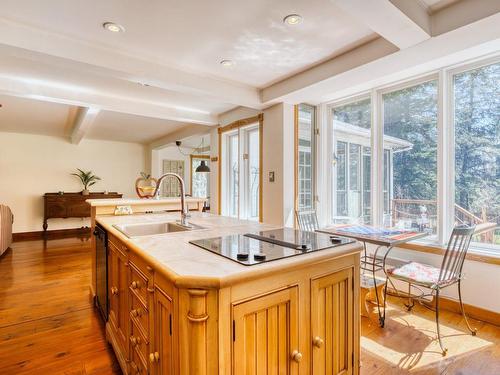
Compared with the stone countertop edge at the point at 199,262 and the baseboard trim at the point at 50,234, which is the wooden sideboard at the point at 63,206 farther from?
the stone countertop edge at the point at 199,262

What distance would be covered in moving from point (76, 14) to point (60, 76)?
1383 mm

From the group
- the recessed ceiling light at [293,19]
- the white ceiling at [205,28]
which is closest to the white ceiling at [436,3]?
the white ceiling at [205,28]

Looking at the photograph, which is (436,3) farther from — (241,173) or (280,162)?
(241,173)

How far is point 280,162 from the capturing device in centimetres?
356

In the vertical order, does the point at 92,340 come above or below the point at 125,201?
below

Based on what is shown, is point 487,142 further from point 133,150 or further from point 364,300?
point 133,150

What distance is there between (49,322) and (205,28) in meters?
2.83

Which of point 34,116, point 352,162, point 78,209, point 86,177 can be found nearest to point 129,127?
point 34,116

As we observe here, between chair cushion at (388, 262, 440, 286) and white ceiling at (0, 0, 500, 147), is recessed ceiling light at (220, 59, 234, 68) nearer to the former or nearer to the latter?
white ceiling at (0, 0, 500, 147)

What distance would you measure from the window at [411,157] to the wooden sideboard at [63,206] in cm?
631

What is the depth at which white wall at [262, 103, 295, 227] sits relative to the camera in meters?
3.54

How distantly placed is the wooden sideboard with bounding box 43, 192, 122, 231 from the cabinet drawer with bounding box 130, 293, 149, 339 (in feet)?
19.1

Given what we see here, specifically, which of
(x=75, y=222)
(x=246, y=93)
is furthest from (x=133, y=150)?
(x=246, y=93)

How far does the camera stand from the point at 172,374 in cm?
108
